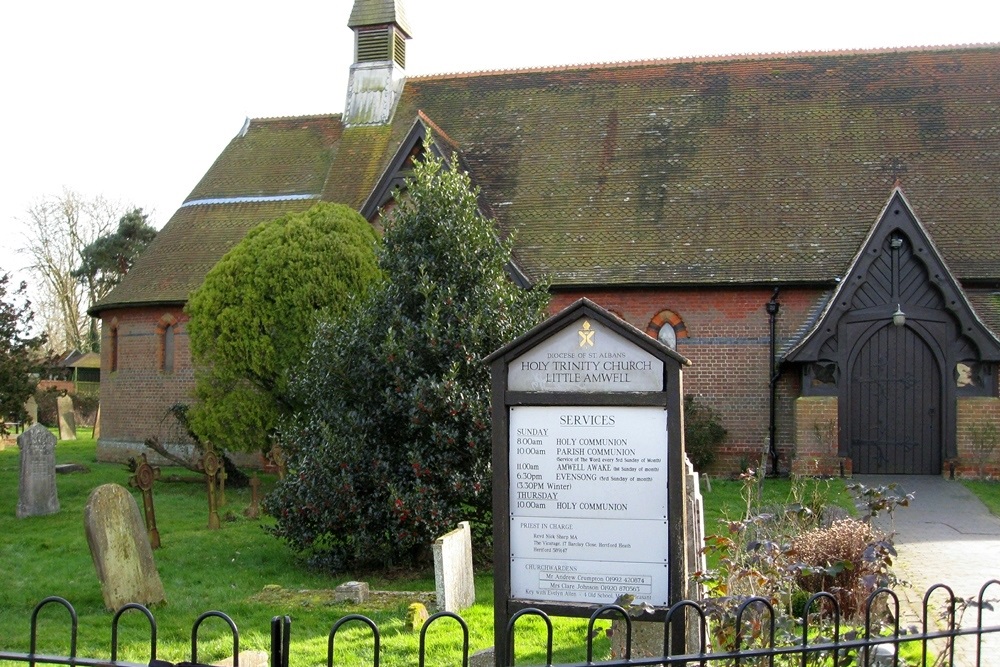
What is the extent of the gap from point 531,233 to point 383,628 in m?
13.0

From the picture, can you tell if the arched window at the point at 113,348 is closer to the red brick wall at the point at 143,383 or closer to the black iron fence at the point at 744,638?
the red brick wall at the point at 143,383

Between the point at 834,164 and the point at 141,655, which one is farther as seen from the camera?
the point at 834,164

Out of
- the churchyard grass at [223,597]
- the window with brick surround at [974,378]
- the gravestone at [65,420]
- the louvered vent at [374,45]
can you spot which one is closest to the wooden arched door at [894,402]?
the window with brick surround at [974,378]

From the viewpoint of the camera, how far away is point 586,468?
6340 millimetres

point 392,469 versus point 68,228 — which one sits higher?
point 68,228

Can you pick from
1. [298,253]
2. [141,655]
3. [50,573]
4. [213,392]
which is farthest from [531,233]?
[141,655]

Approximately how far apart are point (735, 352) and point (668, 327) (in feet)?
4.43

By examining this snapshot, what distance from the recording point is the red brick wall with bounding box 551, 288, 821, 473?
19.3 metres

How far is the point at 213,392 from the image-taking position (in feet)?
58.1

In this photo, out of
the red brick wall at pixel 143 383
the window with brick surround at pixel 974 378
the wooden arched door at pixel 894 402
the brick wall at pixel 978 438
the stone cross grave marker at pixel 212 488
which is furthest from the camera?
the red brick wall at pixel 143 383

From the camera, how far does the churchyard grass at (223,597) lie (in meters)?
8.19

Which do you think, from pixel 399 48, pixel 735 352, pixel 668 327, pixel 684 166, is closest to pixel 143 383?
pixel 399 48

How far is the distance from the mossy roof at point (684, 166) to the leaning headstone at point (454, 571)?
828cm

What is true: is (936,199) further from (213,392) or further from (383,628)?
(383,628)
